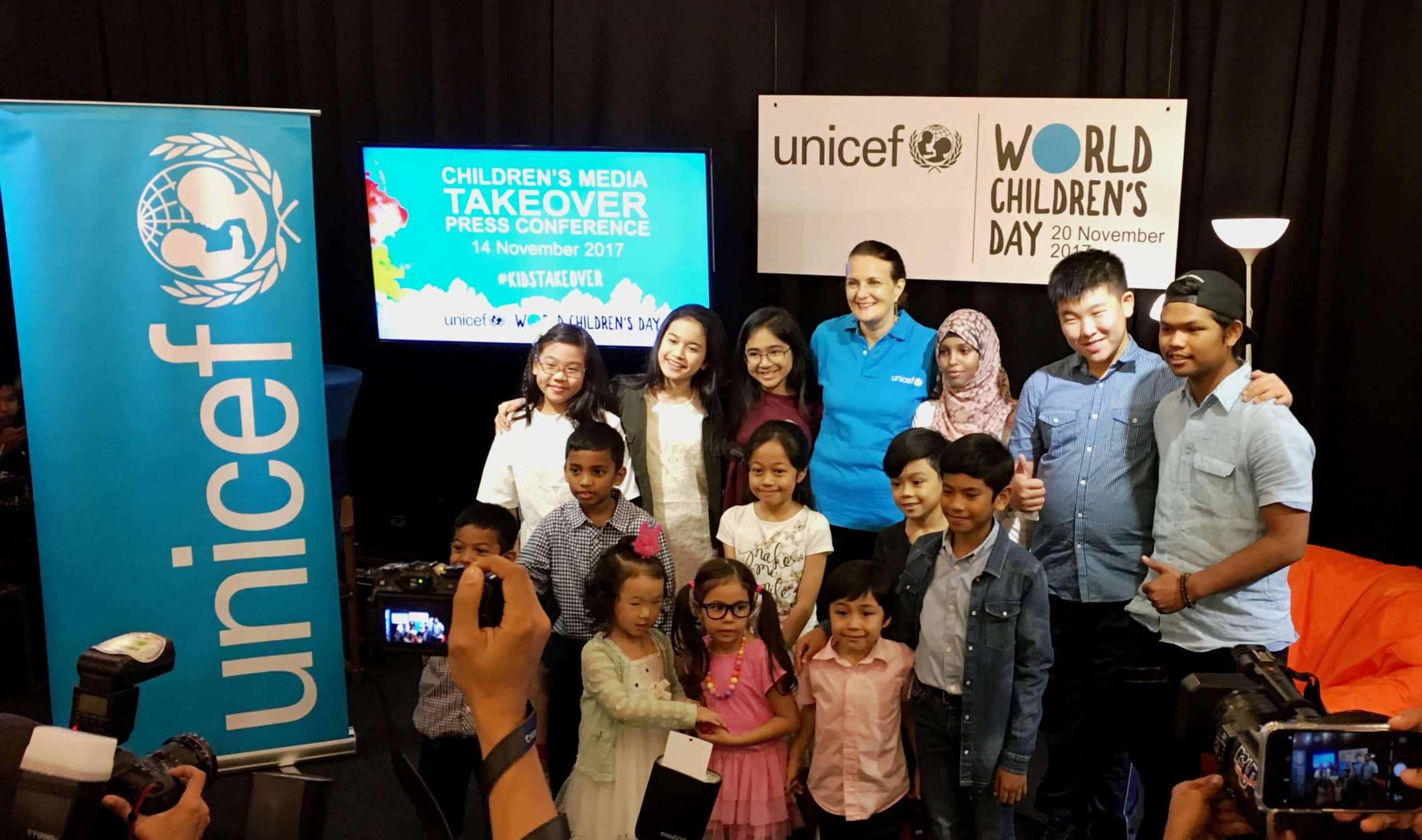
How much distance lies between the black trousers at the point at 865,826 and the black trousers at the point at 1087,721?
1.58 ft

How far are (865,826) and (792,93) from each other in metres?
2.76

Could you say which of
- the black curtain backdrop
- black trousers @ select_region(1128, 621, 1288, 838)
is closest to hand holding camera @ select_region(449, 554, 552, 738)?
black trousers @ select_region(1128, 621, 1288, 838)

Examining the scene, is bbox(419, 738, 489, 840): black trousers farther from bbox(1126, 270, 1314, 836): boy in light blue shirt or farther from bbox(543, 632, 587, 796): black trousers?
bbox(1126, 270, 1314, 836): boy in light blue shirt

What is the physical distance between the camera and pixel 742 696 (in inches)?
99.8

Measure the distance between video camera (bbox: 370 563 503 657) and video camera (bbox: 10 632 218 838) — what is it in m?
0.36

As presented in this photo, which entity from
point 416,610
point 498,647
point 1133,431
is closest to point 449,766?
point 416,610

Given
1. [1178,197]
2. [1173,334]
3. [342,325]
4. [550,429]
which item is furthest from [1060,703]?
[342,325]

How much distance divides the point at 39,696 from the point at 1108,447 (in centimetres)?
370

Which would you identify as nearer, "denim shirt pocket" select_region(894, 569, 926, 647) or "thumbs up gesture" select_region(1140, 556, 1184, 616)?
"thumbs up gesture" select_region(1140, 556, 1184, 616)

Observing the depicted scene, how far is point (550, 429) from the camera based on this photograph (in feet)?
10.1

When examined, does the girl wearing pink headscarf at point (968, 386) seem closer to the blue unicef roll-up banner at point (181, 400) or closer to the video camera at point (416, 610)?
the video camera at point (416, 610)

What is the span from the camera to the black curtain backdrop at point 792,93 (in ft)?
12.2

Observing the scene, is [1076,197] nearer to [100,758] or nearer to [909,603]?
[909,603]

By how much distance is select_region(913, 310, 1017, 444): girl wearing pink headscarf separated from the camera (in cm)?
303
